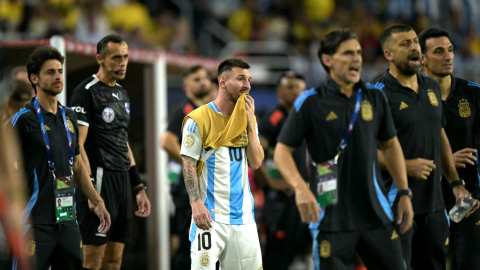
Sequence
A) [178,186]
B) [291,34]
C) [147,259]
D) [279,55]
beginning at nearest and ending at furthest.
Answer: [178,186] → [147,259] → [279,55] → [291,34]

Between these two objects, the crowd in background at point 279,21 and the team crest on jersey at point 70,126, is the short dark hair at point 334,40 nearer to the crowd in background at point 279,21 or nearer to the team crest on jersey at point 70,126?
the team crest on jersey at point 70,126

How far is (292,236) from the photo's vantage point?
25.6 feet

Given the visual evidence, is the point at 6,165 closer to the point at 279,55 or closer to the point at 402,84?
the point at 402,84

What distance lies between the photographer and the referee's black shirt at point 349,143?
467 centimetres

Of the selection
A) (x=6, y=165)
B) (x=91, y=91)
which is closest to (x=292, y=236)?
(x=91, y=91)

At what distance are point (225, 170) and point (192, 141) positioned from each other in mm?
340

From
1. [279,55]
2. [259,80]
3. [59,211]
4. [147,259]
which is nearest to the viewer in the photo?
[59,211]

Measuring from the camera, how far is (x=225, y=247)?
449 cm

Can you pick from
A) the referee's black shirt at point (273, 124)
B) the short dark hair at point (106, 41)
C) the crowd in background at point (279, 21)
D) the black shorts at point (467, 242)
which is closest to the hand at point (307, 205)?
the black shorts at point (467, 242)

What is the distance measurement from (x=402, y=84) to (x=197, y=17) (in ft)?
34.7

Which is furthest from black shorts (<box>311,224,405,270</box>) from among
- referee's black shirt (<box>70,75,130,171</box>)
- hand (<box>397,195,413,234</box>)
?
referee's black shirt (<box>70,75,130,171</box>)

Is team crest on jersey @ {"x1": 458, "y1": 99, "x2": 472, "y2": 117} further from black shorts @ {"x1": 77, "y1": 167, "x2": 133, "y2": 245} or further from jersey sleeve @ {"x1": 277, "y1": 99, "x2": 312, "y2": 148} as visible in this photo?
black shorts @ {"x1": 77, "y1": 167, "x2": 133, "y2": 245}

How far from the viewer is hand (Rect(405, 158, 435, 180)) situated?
5.05 metres

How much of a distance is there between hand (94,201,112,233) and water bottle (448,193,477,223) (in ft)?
10.3
